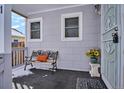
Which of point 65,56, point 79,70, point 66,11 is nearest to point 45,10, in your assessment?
point 66,11

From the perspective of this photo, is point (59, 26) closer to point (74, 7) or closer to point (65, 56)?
point (74, 7)

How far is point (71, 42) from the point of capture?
402cm

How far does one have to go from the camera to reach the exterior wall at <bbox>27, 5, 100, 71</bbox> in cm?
374

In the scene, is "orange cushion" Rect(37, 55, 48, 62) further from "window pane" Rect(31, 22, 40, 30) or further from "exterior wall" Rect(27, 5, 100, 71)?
"window pane" Rect(31, 22, 40, 30)

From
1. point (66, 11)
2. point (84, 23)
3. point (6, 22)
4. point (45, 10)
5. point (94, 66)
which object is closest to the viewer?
point (6, 22)

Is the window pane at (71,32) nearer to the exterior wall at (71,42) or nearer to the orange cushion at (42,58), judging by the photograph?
the exterior wall at (71,42)

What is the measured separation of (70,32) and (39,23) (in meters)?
1.48

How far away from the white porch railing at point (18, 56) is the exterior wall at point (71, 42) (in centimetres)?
50

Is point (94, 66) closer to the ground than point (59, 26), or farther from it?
closer to the ground

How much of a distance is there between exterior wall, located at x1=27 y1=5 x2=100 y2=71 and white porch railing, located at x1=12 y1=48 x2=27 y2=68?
1.63 ft

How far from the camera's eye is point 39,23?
4.63 meters

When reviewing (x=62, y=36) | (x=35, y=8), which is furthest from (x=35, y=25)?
(x=62, y=36)

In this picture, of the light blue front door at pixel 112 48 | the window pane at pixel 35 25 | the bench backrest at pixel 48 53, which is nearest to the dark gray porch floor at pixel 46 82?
the light blue front door at pixel 112 48

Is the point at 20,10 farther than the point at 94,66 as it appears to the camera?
Yes
